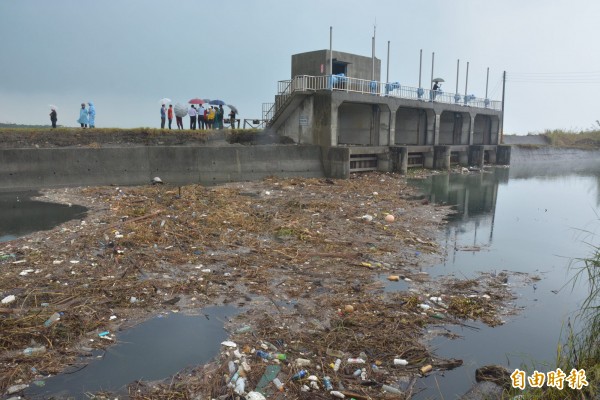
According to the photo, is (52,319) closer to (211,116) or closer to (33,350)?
(33,350)

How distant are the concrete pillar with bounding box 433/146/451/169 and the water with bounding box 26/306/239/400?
26241mm

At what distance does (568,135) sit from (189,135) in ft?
168

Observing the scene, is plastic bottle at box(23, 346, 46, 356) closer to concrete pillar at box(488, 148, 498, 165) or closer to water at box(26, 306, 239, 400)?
water at box(26, 306, 239, 400)

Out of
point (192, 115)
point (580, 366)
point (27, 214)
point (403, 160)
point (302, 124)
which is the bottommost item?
point (580, 366)

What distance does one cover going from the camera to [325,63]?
2667 cm

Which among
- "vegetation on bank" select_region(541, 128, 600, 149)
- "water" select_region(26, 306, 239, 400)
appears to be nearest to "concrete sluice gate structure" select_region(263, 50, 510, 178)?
"water" select_region(26, 306, 239, 400)

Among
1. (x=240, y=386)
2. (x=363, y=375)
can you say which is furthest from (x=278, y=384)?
(x=363, y=375)

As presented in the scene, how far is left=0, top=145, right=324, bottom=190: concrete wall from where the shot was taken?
16.4m

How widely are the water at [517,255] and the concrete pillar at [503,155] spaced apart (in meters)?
13.9

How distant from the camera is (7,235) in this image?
10.5 m

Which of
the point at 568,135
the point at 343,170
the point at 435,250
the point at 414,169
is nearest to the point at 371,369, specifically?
the point at 435,250

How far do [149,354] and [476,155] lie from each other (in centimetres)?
3316

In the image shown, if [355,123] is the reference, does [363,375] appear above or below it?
below

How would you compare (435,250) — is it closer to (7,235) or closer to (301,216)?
(301,216)
